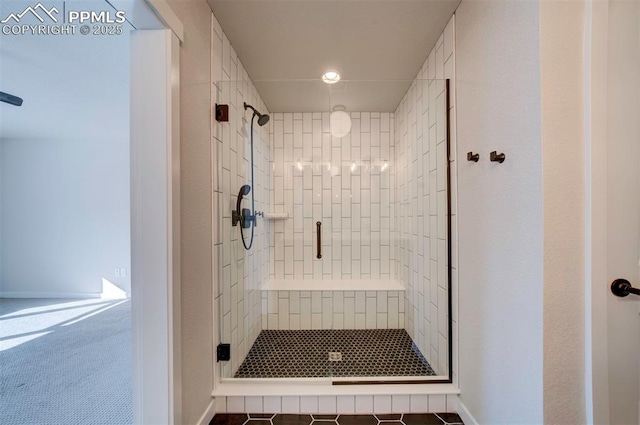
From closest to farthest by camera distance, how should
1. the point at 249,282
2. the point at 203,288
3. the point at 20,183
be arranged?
the point at 203,288
the point at 249,282
the point at 20,183

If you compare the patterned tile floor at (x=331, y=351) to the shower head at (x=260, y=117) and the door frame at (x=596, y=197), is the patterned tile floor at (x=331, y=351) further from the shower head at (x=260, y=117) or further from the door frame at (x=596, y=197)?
the shower head at (x=260, y=117)

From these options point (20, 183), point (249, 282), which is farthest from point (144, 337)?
point (20, 183)

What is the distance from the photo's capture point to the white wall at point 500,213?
2.94 feet

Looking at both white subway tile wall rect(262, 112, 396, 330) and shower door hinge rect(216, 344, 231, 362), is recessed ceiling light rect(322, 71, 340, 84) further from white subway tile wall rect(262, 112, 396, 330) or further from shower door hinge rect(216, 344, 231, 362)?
shower door hinge rect(216, 344, 231, 362)

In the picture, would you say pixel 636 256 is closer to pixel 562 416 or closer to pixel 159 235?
pixel 562 416

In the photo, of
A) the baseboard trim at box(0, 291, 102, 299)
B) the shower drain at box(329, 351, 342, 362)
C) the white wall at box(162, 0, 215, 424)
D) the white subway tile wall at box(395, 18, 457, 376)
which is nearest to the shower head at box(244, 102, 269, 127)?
the white wall at box(162, 0, 215, 424)

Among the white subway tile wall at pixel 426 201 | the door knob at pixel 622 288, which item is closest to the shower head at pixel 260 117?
the white subway tile wall at pixel 426 201

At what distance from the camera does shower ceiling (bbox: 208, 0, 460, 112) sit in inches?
55.3

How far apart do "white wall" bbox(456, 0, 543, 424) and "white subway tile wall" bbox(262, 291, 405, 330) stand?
36.6 inches

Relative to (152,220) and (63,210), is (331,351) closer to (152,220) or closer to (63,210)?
(152,220)

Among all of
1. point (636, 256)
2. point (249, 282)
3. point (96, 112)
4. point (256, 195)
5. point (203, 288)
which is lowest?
point (249, 282)

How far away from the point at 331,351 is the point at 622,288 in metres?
1.65

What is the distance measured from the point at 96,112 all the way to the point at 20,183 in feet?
7.44

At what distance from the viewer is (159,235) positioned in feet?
3.32
